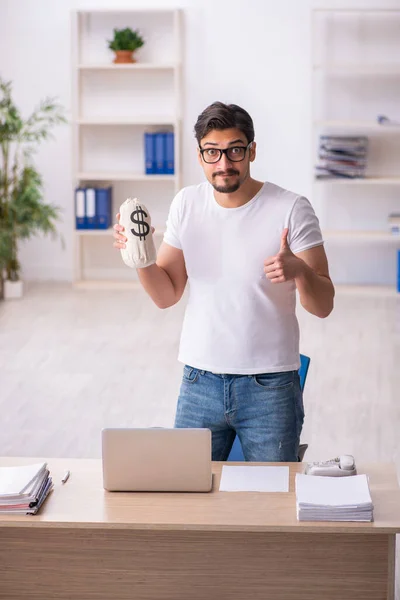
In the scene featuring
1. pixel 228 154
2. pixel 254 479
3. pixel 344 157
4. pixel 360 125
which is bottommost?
pixel 254 479

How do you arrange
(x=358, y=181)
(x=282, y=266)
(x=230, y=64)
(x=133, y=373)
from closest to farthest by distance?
(x=282, y=266), (x=133, y=373), (x=358, y=181), (x=230, y=64)

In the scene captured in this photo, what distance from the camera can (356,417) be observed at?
5.05 m

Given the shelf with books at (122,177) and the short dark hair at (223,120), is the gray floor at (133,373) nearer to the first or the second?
the shelf with books at (122,177)

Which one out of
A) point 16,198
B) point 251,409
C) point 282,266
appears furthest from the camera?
point 16,198

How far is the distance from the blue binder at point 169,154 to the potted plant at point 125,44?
0.67 meters

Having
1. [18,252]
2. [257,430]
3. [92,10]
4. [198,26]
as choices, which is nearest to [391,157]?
[198,26]

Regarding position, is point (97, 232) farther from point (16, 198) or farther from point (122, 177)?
point (16, 198)

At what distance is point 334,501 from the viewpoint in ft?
7.80

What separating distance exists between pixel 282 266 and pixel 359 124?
5437 millimetres

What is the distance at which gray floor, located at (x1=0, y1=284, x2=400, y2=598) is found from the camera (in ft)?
15.7

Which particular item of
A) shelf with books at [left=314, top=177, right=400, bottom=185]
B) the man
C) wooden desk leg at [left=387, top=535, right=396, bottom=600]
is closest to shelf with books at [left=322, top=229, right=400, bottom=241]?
shelf with books at [left=314, top=177, right=400, bottom=185]

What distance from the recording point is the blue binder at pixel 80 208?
26.7 feet

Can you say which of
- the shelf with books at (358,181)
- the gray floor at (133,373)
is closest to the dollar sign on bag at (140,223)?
the gray floor at (133,373)

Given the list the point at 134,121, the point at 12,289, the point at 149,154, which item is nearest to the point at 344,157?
the point at 149,154
